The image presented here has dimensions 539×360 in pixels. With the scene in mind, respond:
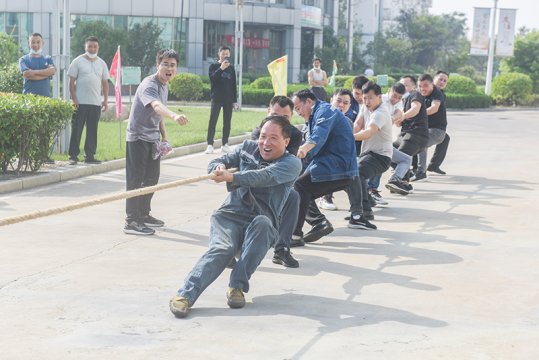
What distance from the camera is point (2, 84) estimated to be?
66.2 ft

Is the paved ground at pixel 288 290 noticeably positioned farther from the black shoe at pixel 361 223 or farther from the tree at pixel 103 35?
the tree at pixel 103 35

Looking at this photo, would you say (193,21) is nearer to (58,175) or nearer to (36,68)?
(36,68)

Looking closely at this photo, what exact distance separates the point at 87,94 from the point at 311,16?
52979mm

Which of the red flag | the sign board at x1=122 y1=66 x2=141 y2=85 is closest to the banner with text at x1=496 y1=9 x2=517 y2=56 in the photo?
the sign board at x1=122 y1=66 x2=141 y2=85

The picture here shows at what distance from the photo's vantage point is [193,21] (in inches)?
2352

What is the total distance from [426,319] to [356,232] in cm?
372

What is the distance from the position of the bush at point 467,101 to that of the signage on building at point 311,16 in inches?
933

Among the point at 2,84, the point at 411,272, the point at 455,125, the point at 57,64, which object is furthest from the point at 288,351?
the point at 455,125

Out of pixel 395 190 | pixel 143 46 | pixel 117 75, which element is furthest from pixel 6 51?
pixel 143 46

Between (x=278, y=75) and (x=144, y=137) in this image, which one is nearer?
(x=144, y=137)

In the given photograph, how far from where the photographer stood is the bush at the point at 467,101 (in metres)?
42.1

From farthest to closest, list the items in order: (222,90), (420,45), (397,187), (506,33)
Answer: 1. (420,45)
2. (506,33)
3. (222,90)
4. (397,187)

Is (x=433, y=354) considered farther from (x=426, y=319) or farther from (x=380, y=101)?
(x=380, y=101)

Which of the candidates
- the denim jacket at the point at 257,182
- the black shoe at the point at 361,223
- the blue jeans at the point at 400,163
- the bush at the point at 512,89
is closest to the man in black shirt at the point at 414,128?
the blue jeans at the point at 400,163
